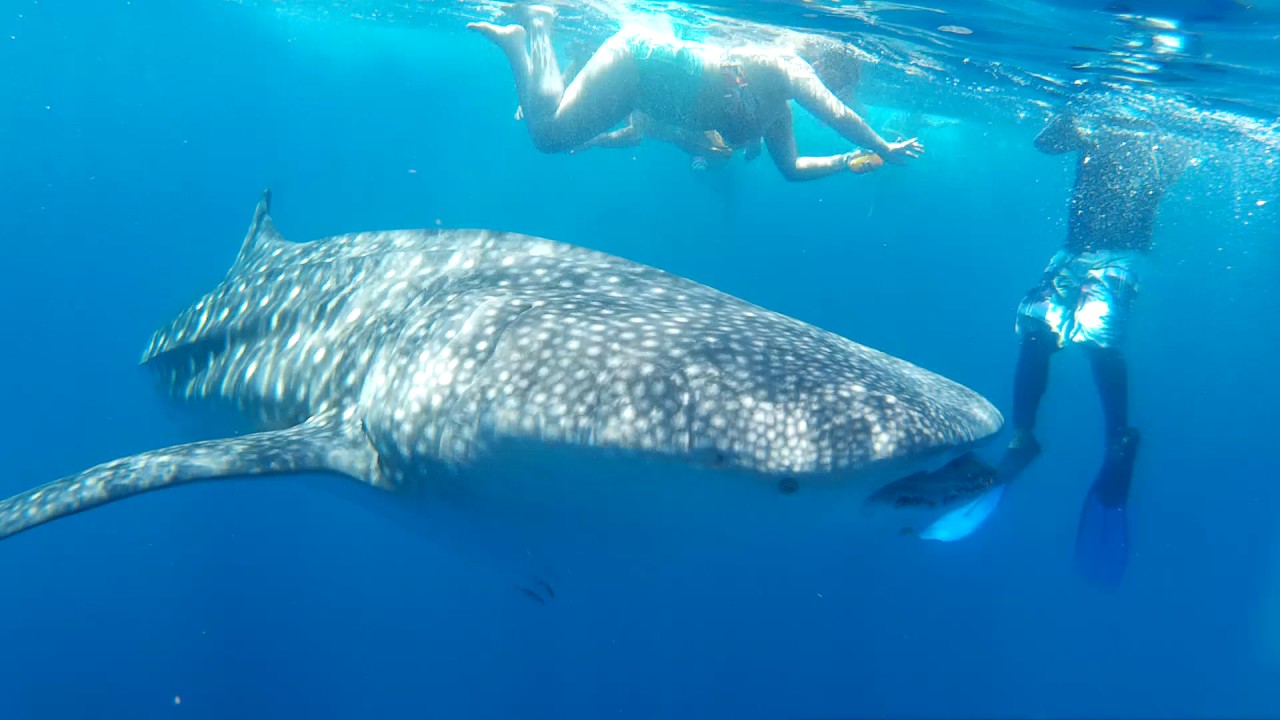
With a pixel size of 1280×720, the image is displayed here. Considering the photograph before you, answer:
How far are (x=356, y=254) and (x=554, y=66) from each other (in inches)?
278

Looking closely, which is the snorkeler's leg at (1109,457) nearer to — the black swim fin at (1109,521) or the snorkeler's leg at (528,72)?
the black swim fin at (1109,521)

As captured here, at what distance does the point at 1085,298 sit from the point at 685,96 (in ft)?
19.2

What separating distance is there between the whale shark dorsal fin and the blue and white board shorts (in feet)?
27.1

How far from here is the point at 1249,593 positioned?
21047 millimetres

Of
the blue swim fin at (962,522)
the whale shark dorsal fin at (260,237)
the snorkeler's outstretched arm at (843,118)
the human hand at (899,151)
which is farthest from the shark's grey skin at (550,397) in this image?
the human hand at (899,151)

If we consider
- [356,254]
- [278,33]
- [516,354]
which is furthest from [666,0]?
[278,33]

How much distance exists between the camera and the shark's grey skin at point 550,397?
247 cm

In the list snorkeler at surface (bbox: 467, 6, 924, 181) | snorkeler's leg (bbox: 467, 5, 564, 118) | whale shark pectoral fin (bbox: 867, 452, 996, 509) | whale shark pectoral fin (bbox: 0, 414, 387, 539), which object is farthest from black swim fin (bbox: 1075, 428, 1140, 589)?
snorkeler's leg (bbox: 467, 5, 564, 118)

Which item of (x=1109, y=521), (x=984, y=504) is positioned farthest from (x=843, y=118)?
(x=984, y=504)

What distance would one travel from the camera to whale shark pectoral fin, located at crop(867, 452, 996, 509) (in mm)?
2463

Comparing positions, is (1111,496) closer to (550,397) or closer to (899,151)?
(899,151)

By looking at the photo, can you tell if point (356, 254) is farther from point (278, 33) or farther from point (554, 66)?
point (278, 33)

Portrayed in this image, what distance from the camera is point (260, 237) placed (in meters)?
7.04

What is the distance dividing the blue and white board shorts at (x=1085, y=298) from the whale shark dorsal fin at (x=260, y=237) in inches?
326
